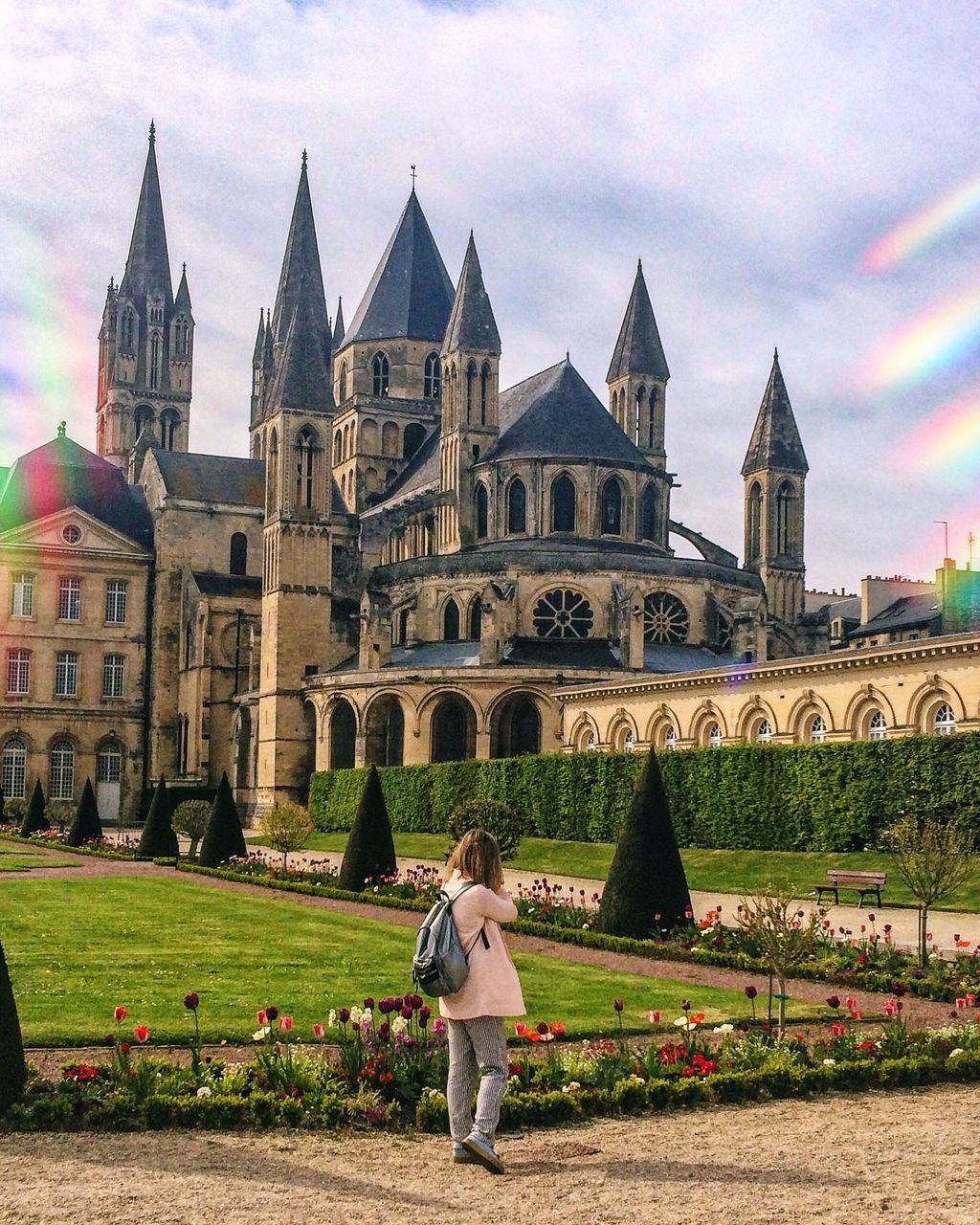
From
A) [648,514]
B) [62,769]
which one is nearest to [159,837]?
[62,769]

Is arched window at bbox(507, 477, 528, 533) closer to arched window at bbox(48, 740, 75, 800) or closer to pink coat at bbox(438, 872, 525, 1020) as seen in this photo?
arched window at bbox(48, 740, 75, 800)

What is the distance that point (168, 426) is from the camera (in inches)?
3588

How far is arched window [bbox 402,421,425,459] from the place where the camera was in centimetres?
8062

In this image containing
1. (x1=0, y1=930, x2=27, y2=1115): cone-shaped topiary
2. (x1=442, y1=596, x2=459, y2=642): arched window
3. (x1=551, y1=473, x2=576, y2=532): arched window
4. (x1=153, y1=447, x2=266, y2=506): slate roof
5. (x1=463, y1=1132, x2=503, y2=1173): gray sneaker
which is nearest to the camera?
(x1=463, y1=1132, x2=503, y2=1173): gray sneaker

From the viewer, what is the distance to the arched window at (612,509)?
6353 cm

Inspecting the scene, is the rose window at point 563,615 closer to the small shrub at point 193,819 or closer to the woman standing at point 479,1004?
the small shrub at point 193,819

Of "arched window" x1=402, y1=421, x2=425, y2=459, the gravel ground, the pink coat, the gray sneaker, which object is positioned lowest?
the gravel ground

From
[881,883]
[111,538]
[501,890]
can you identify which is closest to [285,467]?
[111,538]

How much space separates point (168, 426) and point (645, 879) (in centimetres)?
7597

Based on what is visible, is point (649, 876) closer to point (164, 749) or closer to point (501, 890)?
point (501, 890)

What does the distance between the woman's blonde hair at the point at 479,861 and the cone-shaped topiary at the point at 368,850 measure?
1879cm

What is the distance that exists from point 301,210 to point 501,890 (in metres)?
62.1

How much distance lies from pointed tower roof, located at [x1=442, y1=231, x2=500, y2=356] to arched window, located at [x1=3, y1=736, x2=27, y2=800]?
80.5 ft

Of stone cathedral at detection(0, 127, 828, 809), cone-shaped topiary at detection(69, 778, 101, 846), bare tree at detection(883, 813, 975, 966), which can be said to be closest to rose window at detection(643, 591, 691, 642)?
stone cathedral at detection(0, 127, 828, 809)
